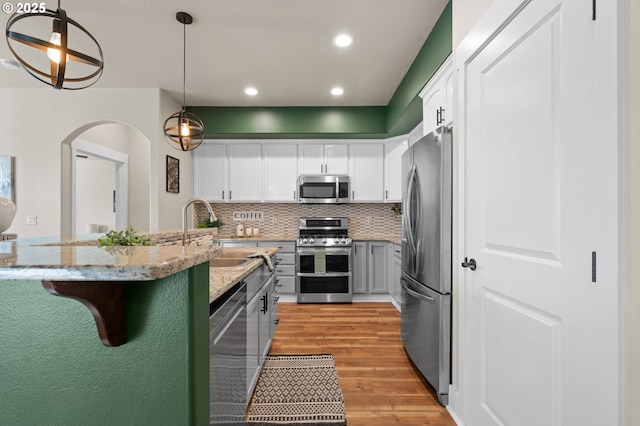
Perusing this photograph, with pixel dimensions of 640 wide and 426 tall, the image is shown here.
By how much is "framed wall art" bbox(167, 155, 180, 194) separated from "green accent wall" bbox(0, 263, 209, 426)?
10.6 ft

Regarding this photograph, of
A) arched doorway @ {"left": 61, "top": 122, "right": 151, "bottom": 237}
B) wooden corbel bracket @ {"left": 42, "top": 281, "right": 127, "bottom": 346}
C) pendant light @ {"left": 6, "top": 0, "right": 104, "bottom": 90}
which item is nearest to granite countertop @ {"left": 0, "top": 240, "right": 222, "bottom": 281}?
wooden corbel bracket @ {"left": 42, "top": 281, "right": 127, "bottom": 346}

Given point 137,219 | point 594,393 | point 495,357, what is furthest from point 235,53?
point 137,219

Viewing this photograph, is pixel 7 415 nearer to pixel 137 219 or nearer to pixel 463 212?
pixel 463 212

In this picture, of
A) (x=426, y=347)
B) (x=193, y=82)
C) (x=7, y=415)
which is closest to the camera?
(x=7, y=415)

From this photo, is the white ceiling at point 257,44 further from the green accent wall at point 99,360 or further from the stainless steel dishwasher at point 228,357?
the green accent wall at point 99,360

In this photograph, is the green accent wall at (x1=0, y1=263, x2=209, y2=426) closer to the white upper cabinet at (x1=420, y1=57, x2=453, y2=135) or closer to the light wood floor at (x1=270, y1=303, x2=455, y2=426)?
the light wood floor at (x1=270, y1=303, x2=455, y2=426)

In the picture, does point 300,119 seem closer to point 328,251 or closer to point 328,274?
point 328,251

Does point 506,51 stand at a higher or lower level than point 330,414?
higher

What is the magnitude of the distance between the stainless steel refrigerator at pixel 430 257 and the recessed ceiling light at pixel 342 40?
116cm

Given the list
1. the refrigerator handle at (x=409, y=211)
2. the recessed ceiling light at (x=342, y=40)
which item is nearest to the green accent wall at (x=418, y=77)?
the recessed ceiling light at (x=342, y=40)

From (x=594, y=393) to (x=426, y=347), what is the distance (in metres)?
1.24

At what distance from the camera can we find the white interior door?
0.93 m

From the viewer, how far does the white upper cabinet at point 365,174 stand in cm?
461

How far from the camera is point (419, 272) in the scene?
2.24 meters
